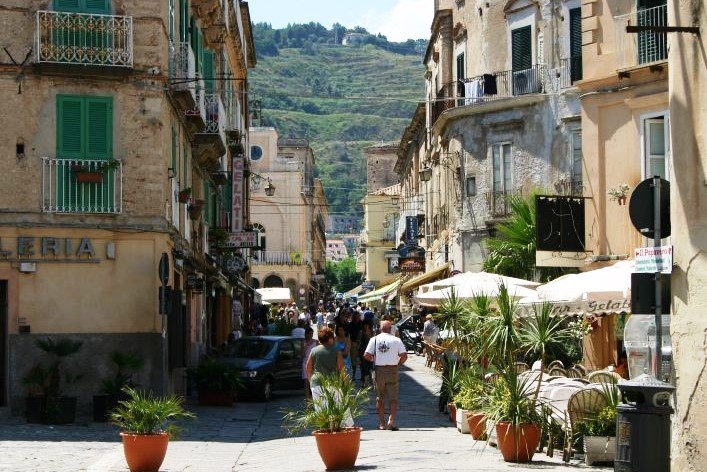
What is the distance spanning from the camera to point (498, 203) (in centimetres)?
3956

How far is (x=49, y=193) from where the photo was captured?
23.3m

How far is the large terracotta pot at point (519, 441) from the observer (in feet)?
48.8

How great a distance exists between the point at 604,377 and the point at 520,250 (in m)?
13.7

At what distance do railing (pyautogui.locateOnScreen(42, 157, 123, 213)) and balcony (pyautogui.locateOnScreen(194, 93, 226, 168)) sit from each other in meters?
6.69

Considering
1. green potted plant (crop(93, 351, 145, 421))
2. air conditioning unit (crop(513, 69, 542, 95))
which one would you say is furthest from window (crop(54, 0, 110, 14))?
air conditioning unit (crop(513, 69, 542, 95))

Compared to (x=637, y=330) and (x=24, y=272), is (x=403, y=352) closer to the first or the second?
(x=637, y=330)

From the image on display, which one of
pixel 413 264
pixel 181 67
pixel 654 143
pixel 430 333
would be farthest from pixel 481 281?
pixel 413 264

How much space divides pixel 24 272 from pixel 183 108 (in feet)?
17.9

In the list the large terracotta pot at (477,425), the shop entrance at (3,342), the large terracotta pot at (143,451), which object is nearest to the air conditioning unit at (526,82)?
the shop entrance at (3,342)

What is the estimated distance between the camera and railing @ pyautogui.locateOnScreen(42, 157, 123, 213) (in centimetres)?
2330

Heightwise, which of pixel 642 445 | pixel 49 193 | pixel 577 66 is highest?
pixel 577 66

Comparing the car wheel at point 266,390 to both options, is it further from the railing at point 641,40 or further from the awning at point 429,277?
the awning at point 429,277

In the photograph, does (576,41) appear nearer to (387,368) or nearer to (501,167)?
(501,167)

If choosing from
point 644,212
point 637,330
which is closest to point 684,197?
point 644,212
